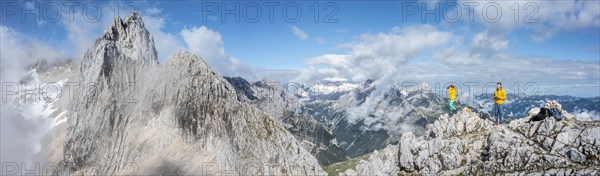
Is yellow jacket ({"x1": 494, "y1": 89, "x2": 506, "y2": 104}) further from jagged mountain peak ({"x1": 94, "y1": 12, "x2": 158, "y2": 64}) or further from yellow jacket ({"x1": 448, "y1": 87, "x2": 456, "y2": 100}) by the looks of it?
jagged mountain peak ({"x1": 94, "y1": 12, "x2": 158, "y2": 64})

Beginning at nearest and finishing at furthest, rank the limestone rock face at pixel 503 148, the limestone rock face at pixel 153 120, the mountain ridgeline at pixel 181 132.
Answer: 1. the limestone rock face at pixel 503 148
2. the mountain ridgeline at pixel 181 132
3. the limestone rock face at pixel 153 120

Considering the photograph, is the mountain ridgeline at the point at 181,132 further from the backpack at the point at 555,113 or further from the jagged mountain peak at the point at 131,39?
the backpack at the point at 555,113

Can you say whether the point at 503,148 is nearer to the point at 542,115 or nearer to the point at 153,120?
the point at 542,115

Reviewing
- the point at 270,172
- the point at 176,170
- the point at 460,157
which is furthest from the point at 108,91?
the point at 460,157

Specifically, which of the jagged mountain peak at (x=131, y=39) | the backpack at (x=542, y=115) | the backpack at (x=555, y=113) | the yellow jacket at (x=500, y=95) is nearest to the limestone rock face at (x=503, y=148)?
the backpack at (x=542, y=115)

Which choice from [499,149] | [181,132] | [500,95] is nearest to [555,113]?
[499,149]

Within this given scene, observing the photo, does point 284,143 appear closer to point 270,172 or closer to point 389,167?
point 270,172

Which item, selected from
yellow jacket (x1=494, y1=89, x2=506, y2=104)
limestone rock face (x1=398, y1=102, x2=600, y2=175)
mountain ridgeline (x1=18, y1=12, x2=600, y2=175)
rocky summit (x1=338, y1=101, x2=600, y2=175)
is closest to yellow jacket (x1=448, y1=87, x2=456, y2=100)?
yellow jacket (x1=494, y1=89, x2=506, y2=104)

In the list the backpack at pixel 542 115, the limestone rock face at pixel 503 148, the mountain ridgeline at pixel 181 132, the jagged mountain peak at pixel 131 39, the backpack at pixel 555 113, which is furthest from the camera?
the jagged mountain peak at pixel 131 39

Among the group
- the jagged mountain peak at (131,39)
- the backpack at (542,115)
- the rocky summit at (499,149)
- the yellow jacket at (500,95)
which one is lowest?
the rocky summit at (499,149)
